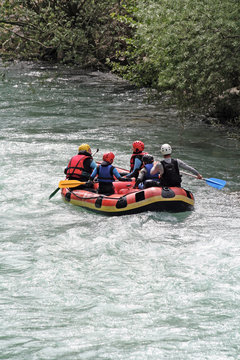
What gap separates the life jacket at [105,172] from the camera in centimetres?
923

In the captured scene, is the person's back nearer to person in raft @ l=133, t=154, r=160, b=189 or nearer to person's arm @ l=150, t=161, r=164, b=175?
person in raft @ l=133, t=154, r=160, b=189

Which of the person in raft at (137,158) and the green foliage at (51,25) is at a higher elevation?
the green foliage at (51,25)

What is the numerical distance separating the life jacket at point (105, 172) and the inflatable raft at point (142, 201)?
32 cm

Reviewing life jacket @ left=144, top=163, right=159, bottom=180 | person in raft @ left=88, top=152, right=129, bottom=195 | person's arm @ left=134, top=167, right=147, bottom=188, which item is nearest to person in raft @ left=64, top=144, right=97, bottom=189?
person in raft @ left=88, top=152, right=129, bottom=195

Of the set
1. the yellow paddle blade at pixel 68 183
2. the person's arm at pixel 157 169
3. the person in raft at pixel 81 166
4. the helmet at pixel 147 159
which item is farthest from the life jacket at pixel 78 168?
the person's arm at pixel 157 169

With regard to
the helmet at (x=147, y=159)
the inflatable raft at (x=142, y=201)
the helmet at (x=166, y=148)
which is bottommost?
the inflatable raft at (x=142, y=201)

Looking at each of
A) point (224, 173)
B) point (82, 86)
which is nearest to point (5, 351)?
point (224, 173)

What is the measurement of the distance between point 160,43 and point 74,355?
34.4 feet

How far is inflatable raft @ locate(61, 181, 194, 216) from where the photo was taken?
28.8 feet

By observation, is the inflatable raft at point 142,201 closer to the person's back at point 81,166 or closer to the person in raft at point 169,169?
the person in raft at point 169,169

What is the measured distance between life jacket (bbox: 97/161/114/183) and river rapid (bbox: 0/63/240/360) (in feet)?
2.36

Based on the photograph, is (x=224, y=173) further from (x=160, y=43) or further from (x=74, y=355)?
(x=74, y=355)

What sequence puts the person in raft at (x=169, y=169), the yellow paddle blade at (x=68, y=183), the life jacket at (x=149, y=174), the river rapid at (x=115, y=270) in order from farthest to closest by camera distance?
the yellow paddle blade at (x=68, y=183) < the life jacket at (x=149, y=174) < the person in raft at (x=169, y=169) < the river rapid at (x=115, y=270)

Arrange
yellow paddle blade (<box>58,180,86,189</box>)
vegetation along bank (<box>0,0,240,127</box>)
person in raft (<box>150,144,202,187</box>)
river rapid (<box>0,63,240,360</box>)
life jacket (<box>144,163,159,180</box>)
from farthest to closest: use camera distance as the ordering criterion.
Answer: vegetation along bank (<box>0,0,240,127</box>)
yellow paddle blade (<box>58,180,86,189</box>)
life jacket (<box>144,163,159,180</box>)
person in raft (<box>150,144,202,187</box>)
river rapid (<box>0,63,240,360</box>)
